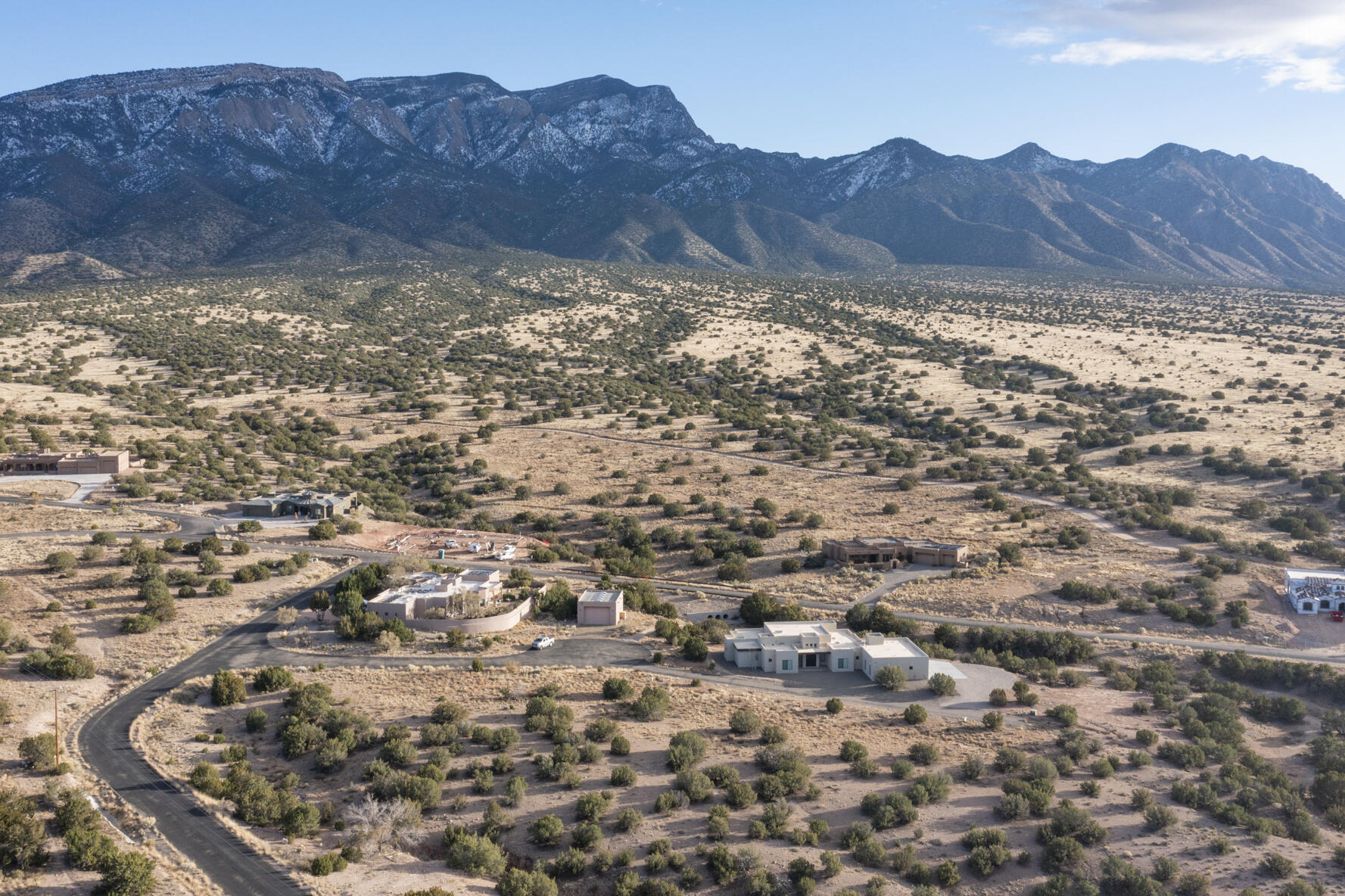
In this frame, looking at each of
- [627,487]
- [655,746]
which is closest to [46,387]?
[627,487]

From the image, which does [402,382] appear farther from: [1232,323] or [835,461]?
[1232,323]

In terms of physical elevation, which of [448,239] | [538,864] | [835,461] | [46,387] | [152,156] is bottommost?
[538,864]

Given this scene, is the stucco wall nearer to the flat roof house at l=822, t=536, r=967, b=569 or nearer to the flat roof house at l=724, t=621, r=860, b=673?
the flat roof house at l=724, t=621, r=860, b=673

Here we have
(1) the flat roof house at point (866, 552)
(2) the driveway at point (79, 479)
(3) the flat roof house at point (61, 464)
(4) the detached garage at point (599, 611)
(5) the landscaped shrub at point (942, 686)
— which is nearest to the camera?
(5) the landscaped shrub at point (942, 686)

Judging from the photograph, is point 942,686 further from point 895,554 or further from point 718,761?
point 895,554

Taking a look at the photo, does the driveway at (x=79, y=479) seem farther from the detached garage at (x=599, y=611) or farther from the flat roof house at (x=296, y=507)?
the detached garage at (x=599, y=611)

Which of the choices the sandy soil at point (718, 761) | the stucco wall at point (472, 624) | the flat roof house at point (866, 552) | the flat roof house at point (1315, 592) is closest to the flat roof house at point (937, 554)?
the flat roof house at point (866, 552)
